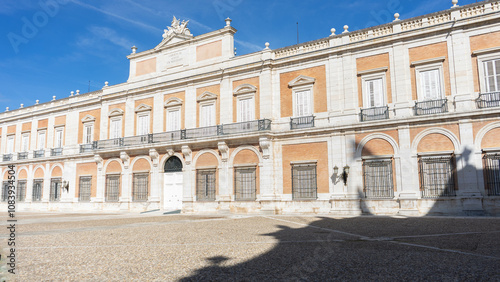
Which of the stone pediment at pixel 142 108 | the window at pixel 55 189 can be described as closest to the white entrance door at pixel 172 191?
the stone pediment at pixel 142 108

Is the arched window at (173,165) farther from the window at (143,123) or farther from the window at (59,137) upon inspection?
the window at (59,137)

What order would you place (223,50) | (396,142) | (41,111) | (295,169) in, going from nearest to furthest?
(396,142) < (295,169) < (223,50) < (41,111)

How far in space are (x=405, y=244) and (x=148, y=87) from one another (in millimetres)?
22103

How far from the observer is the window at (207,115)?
23.8m

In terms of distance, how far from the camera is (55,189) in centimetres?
3080

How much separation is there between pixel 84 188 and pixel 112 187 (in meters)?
3.53

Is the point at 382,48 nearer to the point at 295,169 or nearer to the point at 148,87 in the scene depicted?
the point at 295,169

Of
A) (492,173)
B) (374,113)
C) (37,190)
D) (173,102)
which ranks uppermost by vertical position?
(173,102)

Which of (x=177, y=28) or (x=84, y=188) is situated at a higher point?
(x=177, y=28)

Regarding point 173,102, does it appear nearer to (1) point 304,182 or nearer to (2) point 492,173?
(1) point 304,182

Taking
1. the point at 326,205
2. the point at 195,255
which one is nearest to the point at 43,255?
the point at 195,255

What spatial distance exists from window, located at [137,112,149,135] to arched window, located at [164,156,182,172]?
3.38 meters

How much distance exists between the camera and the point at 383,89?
19.1 m

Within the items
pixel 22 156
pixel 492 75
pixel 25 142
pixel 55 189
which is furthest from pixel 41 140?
pixel 492 75
